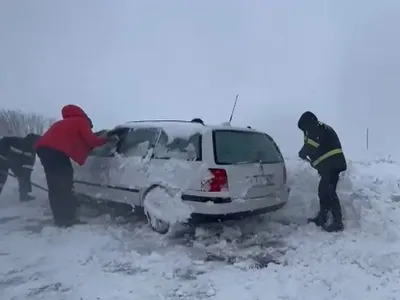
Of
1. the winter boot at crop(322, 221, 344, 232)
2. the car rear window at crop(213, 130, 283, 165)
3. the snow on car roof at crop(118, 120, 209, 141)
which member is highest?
the snow on car roof at crop(118, 120, 209, 141)

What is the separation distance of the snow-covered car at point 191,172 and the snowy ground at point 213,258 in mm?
457

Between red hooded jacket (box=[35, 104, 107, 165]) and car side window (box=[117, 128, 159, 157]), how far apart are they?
1.27 feet

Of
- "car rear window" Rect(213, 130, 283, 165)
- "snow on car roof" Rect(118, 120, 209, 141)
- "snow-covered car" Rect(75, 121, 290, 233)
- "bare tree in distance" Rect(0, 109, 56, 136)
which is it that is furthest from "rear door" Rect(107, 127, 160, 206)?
"bare tree in distance" Rect(0, 109, 56, 136)

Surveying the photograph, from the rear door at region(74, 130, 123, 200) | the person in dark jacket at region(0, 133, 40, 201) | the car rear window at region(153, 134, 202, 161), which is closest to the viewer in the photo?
the car rear window at region(153, 134, 202, 161)

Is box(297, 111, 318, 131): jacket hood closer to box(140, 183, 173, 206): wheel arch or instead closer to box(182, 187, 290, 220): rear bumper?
box(182, 187, 290, 220): rear bumper

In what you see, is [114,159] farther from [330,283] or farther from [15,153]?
[330,283]

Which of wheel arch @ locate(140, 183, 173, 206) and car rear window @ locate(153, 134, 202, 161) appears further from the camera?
wheel arch @ locate(140, 183, 173, 206)

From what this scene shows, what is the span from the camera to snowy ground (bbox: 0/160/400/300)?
3.93 meters

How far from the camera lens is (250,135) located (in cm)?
603

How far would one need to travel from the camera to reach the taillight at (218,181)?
5273 mm

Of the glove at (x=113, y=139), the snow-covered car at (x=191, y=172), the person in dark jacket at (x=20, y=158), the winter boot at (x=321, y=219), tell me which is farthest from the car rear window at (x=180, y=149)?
the person in dark jacket at (x=20, y=158)

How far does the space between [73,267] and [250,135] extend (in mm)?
3036

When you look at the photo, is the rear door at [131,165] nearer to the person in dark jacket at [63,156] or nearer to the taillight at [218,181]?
the person in dark jacket at [63,156]

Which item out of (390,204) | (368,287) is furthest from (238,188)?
(390,204)
